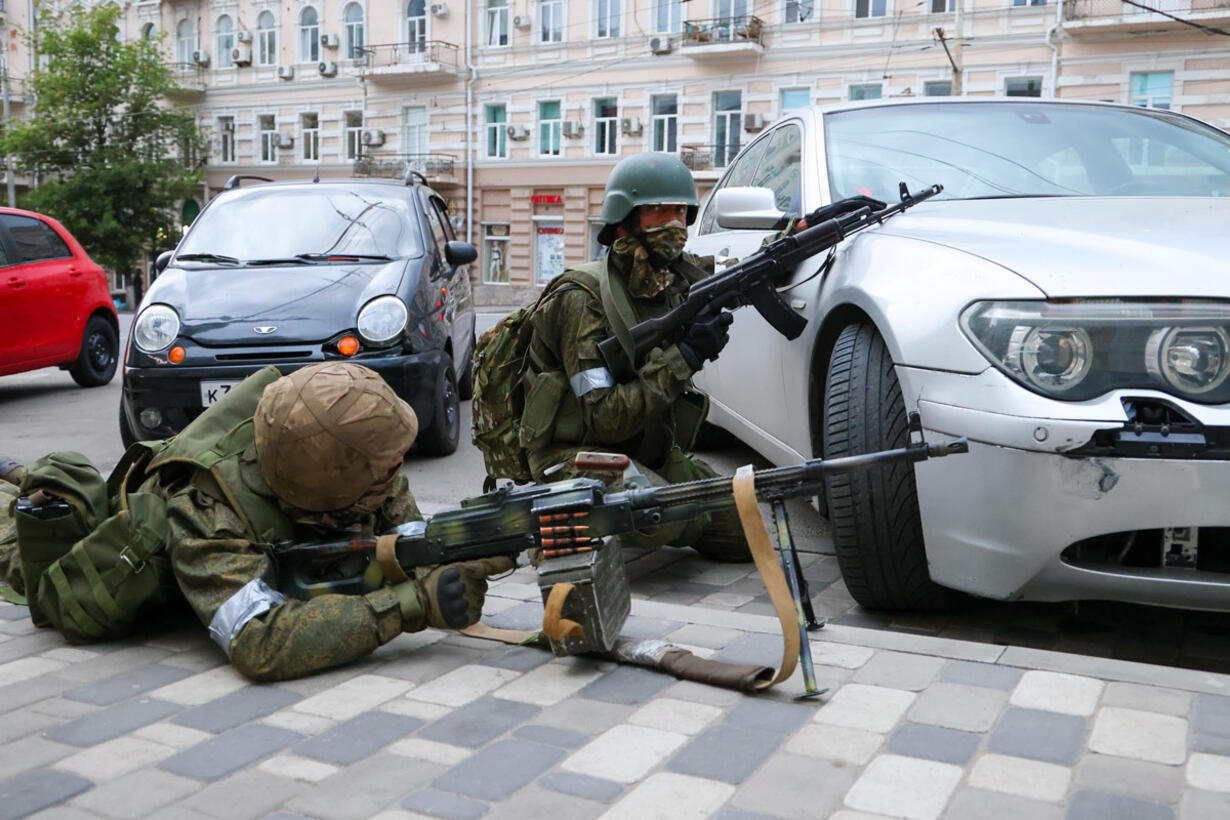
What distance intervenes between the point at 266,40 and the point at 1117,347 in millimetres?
40259

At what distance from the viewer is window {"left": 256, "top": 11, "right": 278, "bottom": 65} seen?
128 ft

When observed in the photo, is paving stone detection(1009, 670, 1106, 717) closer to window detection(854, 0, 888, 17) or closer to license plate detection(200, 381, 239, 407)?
license plate detection(200, 381, 239, 407)

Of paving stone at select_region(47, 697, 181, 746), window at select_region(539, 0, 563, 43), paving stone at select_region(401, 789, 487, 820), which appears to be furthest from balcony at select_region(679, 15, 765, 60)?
paving stone at select_region(401, 789, 487, 820)

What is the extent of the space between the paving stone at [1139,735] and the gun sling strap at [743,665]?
64 cm

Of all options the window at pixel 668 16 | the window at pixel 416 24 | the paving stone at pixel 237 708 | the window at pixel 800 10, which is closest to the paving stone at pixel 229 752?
the paving stone at pixel 237 708

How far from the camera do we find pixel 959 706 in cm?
259

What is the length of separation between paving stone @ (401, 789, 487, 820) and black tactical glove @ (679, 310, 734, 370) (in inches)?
78.4

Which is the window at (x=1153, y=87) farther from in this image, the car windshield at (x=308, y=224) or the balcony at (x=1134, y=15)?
the car windshield at (x=308, y=224)

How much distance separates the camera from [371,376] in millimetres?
3070

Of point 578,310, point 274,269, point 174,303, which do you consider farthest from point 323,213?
point 578,310

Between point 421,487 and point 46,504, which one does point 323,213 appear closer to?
point 421,487

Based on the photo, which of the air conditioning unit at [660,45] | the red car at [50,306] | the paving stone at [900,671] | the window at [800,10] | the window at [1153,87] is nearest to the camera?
the paving stone at [900,671]

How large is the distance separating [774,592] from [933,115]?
7.81 feet

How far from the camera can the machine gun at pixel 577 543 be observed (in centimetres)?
272
